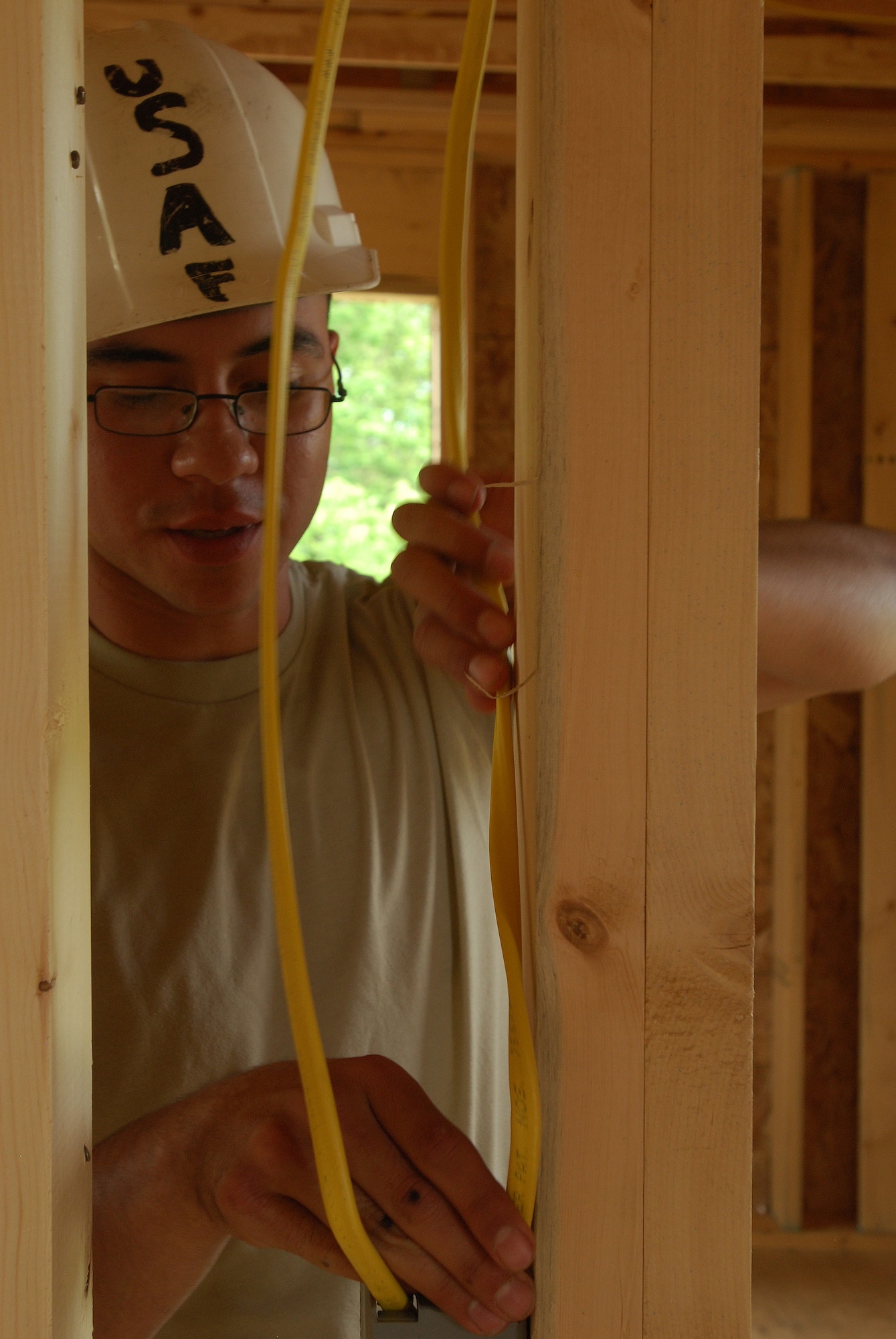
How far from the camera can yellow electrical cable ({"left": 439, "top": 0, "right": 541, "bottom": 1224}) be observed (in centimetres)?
49

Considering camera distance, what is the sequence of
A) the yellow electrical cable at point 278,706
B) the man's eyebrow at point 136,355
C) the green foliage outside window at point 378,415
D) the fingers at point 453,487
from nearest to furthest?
the yellow electrical cable at point 278,706 → the fingers at point 453,487 → the man's eyebrow at point 136,355 → the green foliage outside window at point 378,415

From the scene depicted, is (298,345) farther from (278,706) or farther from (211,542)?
(278,706)

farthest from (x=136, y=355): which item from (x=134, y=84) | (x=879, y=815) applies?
(x=879, y=815)

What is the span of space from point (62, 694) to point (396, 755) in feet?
2.69

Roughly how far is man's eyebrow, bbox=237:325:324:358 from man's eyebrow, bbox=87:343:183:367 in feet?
0.23

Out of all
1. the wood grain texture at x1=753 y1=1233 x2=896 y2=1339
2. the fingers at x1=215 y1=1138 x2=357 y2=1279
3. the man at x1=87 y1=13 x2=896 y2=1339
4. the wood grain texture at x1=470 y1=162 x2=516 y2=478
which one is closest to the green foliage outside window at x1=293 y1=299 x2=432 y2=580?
the wood grain texture at x1=470 y1=162 x2=516 y2=478

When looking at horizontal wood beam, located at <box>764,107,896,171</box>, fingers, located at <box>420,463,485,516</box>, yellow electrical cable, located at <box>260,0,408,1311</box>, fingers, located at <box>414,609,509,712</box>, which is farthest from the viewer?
horizontal wood beam, located at <box>764,107,896,171</box>

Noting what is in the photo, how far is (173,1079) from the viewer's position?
1130 millimetres

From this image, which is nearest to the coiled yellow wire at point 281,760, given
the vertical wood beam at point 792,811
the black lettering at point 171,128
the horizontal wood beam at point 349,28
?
the black lettering at point 171,128

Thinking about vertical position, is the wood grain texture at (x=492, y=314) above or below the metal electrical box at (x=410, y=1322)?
above

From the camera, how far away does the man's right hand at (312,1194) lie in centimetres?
49

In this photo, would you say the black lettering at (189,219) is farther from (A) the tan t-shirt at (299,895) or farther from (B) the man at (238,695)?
(A) the tan t-shirt at (299,895)

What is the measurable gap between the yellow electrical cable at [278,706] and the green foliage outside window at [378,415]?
1065 centimetres

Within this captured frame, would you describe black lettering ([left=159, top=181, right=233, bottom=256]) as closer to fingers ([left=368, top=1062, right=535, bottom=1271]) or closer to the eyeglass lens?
the eyeglass lens
